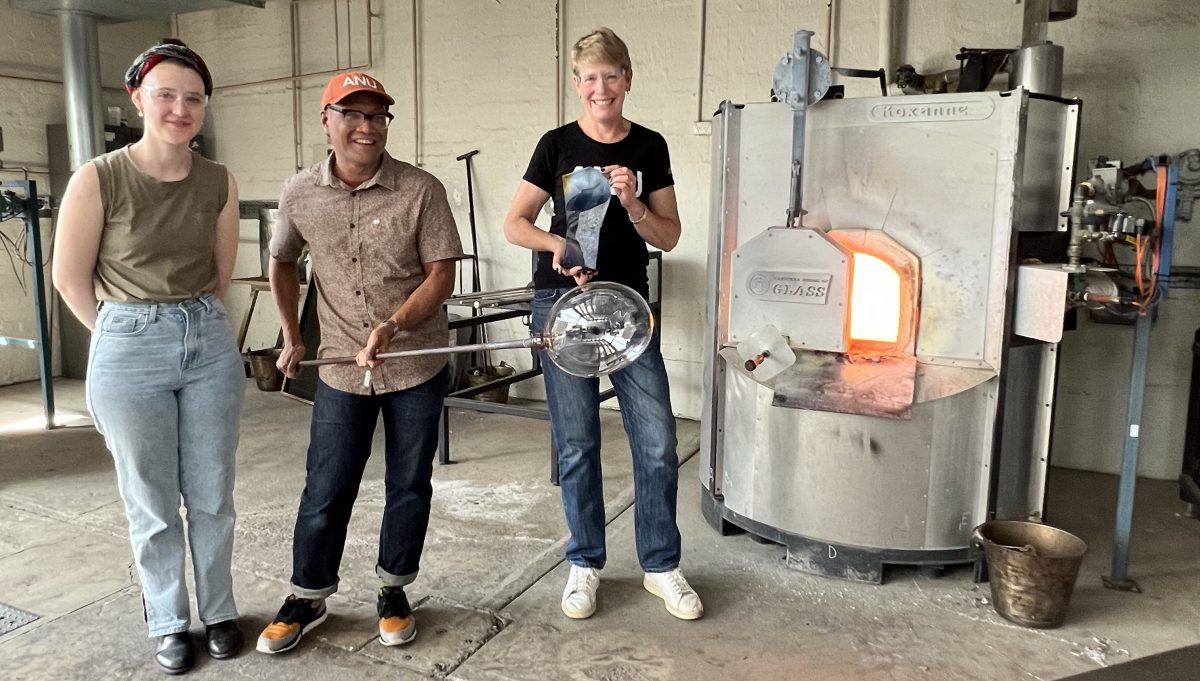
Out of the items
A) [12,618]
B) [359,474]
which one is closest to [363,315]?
[359,474]

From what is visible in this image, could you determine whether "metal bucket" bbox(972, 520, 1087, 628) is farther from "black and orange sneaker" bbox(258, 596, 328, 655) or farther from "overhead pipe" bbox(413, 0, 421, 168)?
"overhead pipe" bbox(413, 0, 421, 168)

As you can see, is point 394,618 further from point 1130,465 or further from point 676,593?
point 1130,465

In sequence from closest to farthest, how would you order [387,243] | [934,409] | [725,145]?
[387,243]
[934,409]
[725,145]

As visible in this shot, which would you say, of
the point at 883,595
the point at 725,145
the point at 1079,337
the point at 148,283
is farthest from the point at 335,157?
the point at 1079,337

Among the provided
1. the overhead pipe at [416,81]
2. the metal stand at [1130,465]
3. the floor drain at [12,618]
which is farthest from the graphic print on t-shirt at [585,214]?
the overhead pipe at [416,81]

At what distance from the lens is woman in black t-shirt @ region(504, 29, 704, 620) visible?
1926 millimetres

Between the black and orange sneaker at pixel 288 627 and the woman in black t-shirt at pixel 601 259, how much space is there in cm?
63

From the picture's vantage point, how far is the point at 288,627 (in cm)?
199

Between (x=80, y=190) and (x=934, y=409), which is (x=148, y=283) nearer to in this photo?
(x=80, y=190)

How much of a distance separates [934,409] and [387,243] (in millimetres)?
1464

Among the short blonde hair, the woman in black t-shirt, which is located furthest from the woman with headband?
the short blonde hair

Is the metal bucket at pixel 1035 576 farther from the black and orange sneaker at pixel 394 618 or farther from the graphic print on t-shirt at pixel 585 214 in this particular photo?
the black and orange sneaker at pixel 394 618

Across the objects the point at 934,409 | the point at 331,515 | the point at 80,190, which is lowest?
the point at 331,515

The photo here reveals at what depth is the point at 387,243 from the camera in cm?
185
